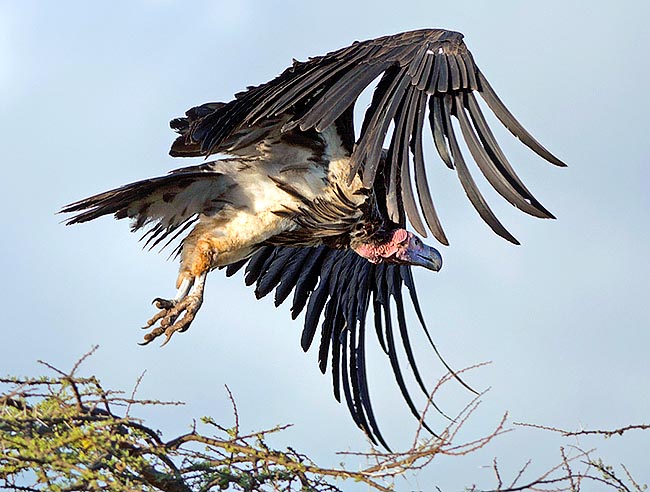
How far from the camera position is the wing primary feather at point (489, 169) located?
4195 mm

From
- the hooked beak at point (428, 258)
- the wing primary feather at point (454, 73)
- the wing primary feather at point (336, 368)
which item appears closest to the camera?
the wing primary feather at point (454, 73)

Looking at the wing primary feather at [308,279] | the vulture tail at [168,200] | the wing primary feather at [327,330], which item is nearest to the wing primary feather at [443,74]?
the vulture tail at [168,200]

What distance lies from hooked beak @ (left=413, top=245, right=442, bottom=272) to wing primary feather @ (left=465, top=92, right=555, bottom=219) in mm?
1611

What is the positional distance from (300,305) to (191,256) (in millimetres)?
1325

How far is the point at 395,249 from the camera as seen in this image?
5977 mm

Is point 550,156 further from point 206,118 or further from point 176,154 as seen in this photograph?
point 176,154

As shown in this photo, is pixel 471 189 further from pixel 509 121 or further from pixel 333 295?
pixel 333 295

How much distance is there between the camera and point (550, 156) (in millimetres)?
4145

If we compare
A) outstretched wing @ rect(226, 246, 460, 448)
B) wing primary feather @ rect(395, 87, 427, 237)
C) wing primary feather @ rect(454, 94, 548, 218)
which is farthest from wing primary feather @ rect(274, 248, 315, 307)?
wing primary feather @ rect(454, 94, 548, 218)

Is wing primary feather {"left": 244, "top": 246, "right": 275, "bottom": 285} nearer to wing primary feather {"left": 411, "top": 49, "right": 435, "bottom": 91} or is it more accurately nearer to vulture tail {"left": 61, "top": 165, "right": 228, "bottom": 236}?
vulture tail {"left": 61, "top": 165, "right": 228, "bottom": 236}

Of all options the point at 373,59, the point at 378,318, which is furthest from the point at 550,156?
the point at 378,318

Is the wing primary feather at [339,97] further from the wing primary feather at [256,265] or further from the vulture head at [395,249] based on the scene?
the wing primary feather at [256,265]

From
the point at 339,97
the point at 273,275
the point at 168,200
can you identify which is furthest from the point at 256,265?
the point at 339,97

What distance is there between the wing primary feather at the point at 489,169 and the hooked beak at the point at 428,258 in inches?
62.6
